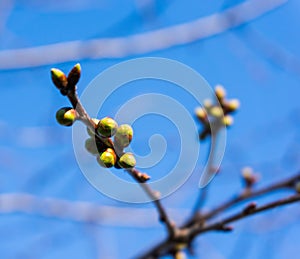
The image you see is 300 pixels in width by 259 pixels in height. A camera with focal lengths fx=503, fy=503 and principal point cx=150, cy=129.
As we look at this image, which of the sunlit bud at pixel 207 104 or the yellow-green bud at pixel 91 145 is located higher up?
the sunlit bud at pixel 207 104

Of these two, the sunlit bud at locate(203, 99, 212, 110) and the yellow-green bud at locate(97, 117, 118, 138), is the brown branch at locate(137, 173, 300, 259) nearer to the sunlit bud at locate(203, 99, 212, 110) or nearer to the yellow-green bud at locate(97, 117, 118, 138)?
the sunlit bud at locate(203, 99, 212, 110)

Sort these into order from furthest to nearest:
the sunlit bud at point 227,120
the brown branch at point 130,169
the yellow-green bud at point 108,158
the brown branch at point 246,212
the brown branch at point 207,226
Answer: the sunlit bud at point 227,120 → the brown branch at point 207,226 → the brown branch at point 246,212 → the yellow-green bud at point 108,158 → the brown branch at point 130,169

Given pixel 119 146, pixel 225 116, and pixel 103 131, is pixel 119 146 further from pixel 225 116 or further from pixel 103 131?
pixel 225 116

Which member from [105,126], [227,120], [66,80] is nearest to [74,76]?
[66,80]

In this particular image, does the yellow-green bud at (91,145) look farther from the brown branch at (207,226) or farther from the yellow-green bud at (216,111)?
the yellow-green bud at (216,111)

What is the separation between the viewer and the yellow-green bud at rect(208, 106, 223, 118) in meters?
2.12

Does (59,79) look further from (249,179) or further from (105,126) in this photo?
(249,179)

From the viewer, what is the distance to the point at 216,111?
Result: 2.13 m

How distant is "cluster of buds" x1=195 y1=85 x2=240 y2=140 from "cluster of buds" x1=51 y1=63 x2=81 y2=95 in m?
0.97

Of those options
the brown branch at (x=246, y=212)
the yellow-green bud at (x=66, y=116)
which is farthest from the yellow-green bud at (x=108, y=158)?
the brown branch at (x=246, y=212)

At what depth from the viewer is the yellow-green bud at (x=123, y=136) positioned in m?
1.31

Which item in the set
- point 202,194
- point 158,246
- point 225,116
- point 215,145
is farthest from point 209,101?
point 158,246

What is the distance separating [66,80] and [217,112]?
107 centimetres

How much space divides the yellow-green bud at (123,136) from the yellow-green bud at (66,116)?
0.47 feet
